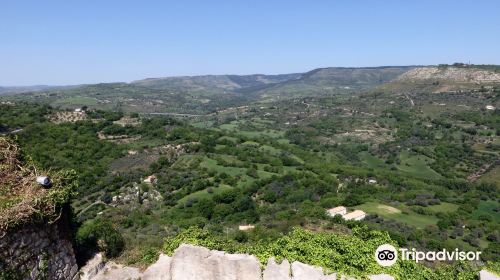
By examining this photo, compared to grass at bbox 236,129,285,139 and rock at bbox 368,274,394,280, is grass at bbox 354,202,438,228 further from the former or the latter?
grass at bbox 236,129,285,139

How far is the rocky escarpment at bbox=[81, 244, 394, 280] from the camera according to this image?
1271cm

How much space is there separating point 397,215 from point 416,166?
5829cm

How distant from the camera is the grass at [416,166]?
96750mm

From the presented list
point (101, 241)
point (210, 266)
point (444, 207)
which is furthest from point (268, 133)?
point (210, 266)

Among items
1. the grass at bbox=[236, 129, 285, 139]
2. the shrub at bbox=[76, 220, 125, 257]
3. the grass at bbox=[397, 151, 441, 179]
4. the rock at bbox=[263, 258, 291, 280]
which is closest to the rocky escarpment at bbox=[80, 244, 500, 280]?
the rock at bbox=[263, 258, 291, 280]

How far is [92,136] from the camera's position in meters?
69.9

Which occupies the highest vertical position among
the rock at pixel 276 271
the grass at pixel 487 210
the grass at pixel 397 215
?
the rock at pixel 276 271

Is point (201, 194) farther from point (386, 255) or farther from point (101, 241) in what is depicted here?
point (386, 255)

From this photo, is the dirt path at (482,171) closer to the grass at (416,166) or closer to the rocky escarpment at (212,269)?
the grass at (416,166)

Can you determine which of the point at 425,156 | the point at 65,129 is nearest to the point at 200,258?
the point at 65,129

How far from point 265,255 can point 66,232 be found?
670 centimetres

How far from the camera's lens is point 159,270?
13344mm

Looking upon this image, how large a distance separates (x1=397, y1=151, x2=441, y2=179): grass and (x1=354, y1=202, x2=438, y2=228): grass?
45.6 metres

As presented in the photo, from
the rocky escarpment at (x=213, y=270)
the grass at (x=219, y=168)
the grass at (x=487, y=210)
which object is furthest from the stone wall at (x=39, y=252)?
the grass at (x=487, y=210)
